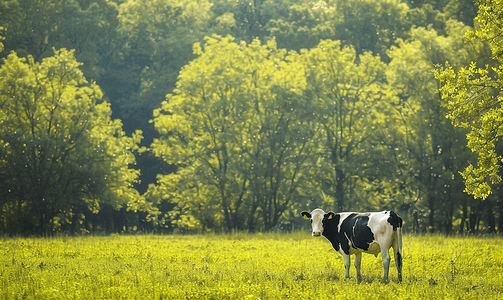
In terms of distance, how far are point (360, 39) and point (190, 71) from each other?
59.8 ft

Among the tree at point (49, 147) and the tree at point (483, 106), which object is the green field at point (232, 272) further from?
the tree at point (49, 147)

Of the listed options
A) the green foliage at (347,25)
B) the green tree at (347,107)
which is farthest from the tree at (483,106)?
the green foliage at (347,25)

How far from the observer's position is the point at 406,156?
1480 inches

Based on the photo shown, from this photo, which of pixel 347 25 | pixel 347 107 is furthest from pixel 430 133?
pixel 347 25

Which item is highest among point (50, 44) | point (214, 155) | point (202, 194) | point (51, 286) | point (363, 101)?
point (50, 44)

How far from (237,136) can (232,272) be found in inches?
904

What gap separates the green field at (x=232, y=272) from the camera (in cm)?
1187

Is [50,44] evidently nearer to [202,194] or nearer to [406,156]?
[202,194]

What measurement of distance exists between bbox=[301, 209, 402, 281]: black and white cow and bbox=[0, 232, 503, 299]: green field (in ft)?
2.13

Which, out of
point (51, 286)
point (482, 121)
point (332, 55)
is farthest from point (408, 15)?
point (51, 286)

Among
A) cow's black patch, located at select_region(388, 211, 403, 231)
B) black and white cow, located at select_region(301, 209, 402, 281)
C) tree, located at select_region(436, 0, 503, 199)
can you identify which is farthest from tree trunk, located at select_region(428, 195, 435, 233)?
cow's black patch, located at select_region(388, 211, 403, 231)

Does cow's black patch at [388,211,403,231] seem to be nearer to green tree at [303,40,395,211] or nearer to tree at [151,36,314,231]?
tree at [151,36,314,231]

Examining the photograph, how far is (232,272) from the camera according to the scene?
15.2 m

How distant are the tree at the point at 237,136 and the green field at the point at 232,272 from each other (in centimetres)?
1435
